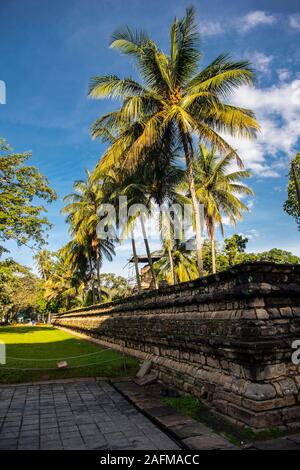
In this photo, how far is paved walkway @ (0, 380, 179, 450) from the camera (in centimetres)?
399

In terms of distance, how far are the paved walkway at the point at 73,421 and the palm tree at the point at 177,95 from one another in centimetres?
754

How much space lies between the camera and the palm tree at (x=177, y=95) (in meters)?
11.7

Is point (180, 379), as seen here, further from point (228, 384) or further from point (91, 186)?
point (91, 186)

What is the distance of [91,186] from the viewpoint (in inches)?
1129

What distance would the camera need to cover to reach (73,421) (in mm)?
4863

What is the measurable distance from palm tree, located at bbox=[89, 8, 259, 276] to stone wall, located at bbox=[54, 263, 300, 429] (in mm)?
6527

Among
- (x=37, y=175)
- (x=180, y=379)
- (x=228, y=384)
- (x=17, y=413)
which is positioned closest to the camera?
(x=228, y=384)

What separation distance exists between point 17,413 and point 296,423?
4.39 meters

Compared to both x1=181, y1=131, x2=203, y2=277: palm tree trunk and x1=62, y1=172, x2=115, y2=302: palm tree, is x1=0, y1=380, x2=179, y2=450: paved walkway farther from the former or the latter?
x1=62, y1=172, x2=115, y2=302: palm tree

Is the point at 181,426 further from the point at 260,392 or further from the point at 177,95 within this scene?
the point at 177,95

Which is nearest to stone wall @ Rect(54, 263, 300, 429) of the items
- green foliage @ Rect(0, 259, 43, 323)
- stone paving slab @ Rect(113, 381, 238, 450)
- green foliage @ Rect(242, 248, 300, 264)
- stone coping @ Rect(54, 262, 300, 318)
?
stone coping @ Rect(54, 262, 300, 318)

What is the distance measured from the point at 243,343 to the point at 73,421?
2.94 metres
